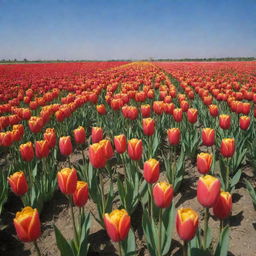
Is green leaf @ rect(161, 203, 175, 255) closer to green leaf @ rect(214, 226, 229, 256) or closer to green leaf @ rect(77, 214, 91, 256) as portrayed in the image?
green leaf @ rect(214, 226, 229, 256)

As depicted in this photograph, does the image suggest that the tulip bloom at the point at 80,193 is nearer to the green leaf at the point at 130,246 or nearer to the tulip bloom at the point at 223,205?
the green leaf at the point at 130,246

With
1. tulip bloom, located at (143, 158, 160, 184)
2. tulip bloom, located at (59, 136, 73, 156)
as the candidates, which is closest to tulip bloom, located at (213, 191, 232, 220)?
tulip bloom, located at (143, 158, 160, 184)

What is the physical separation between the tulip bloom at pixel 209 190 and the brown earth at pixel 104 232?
3.84ft

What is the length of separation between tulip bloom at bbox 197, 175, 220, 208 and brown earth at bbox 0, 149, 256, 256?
1.17 metres

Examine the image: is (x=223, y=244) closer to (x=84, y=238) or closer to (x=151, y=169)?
(x=151, y=169)

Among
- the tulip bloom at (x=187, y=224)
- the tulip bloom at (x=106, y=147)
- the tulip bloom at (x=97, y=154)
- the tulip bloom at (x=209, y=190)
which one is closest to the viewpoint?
the tulip bloom at (x=187, y=224)

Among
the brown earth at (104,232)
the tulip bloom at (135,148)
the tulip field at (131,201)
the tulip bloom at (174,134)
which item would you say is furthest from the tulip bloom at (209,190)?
the tulip bloom at (174,134)

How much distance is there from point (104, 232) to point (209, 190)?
5.65 feet

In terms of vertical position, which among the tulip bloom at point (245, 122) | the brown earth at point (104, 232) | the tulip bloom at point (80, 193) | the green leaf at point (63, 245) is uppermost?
the tulip bloom at point (245, 122)

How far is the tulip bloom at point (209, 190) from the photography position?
5.52 ft

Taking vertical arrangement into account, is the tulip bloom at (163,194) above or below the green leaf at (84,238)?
above

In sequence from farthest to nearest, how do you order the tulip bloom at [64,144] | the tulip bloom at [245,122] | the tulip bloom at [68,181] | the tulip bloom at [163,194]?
1. the tulip bloom at [245,122]
2. the tulip bloom at [64,144]
3. the tulip bloom at [68,181]
4. the tulip bloom at [163,194]

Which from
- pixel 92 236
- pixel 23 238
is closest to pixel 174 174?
pixel 92 236

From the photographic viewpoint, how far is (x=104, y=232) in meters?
3.03
